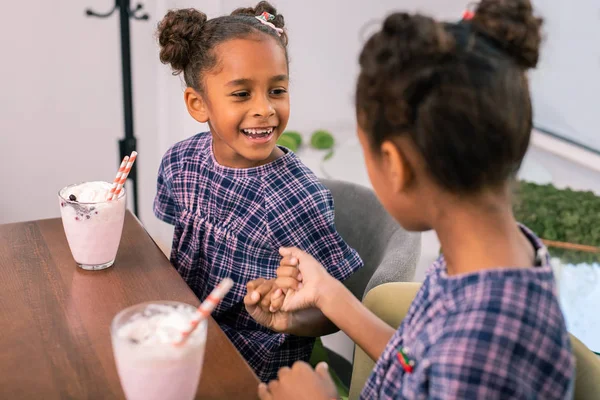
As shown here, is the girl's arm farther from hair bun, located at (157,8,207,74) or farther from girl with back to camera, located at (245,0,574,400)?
hair bun, located at (157,8,207,74)

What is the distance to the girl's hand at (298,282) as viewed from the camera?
0.97m

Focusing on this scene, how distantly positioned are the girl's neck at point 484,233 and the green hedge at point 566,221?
4.68 feet

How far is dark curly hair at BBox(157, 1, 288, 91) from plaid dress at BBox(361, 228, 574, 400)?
76 cm

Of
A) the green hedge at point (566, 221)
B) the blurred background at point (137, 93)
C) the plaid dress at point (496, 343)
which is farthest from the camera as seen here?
the blurred background at point (137, 93)

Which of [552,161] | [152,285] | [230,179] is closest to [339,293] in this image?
[152,285]

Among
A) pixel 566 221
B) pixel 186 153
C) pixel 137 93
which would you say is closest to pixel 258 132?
pixel 186 153

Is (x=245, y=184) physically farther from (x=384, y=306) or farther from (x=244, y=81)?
(x=384, y=306)

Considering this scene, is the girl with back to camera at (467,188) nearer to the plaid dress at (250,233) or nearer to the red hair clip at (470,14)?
the red hair clip at (470,14)

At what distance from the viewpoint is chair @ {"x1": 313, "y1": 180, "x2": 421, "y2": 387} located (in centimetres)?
113

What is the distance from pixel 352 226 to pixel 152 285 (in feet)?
1.85

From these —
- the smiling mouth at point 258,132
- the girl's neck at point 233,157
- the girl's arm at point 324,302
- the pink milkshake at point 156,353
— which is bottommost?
the girl's arm at point 324,302

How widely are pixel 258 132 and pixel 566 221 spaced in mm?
1372

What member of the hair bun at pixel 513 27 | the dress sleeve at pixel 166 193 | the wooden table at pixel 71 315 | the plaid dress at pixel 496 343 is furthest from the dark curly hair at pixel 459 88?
the dress sleeve at pixel 166 193

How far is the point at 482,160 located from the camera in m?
0.65
